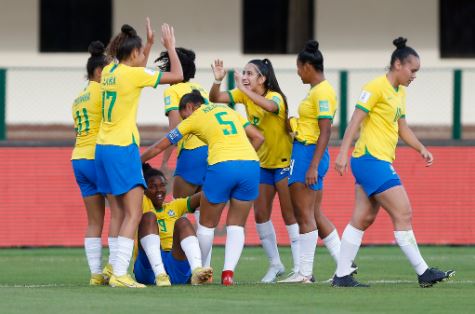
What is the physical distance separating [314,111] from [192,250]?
1.60m

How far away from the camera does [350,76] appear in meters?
19.4

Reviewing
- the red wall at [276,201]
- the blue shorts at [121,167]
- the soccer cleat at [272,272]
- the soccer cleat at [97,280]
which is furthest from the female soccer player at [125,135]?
the red wall at [276,201]

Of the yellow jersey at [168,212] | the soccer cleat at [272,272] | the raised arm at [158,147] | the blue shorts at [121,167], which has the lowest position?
the soccer cleat at [272,272]

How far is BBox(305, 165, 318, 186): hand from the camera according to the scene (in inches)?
501

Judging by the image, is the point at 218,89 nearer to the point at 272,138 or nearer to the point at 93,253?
the point at 272,138

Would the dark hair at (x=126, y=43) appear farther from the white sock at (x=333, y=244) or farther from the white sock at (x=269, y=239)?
the white sock at (x=333, y=244)

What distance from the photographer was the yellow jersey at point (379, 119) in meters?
12.0

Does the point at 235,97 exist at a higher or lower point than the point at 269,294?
higher

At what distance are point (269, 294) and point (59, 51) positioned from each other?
11.9 meters

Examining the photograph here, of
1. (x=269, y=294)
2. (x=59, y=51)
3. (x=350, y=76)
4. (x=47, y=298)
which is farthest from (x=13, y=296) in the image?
(x=59, y=51)

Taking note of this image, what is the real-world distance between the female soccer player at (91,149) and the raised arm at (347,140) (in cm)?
224

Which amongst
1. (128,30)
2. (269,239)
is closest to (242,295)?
(269,239)

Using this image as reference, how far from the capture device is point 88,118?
12.8 meters

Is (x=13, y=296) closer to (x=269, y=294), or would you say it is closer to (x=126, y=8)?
(x=269, y=294)
